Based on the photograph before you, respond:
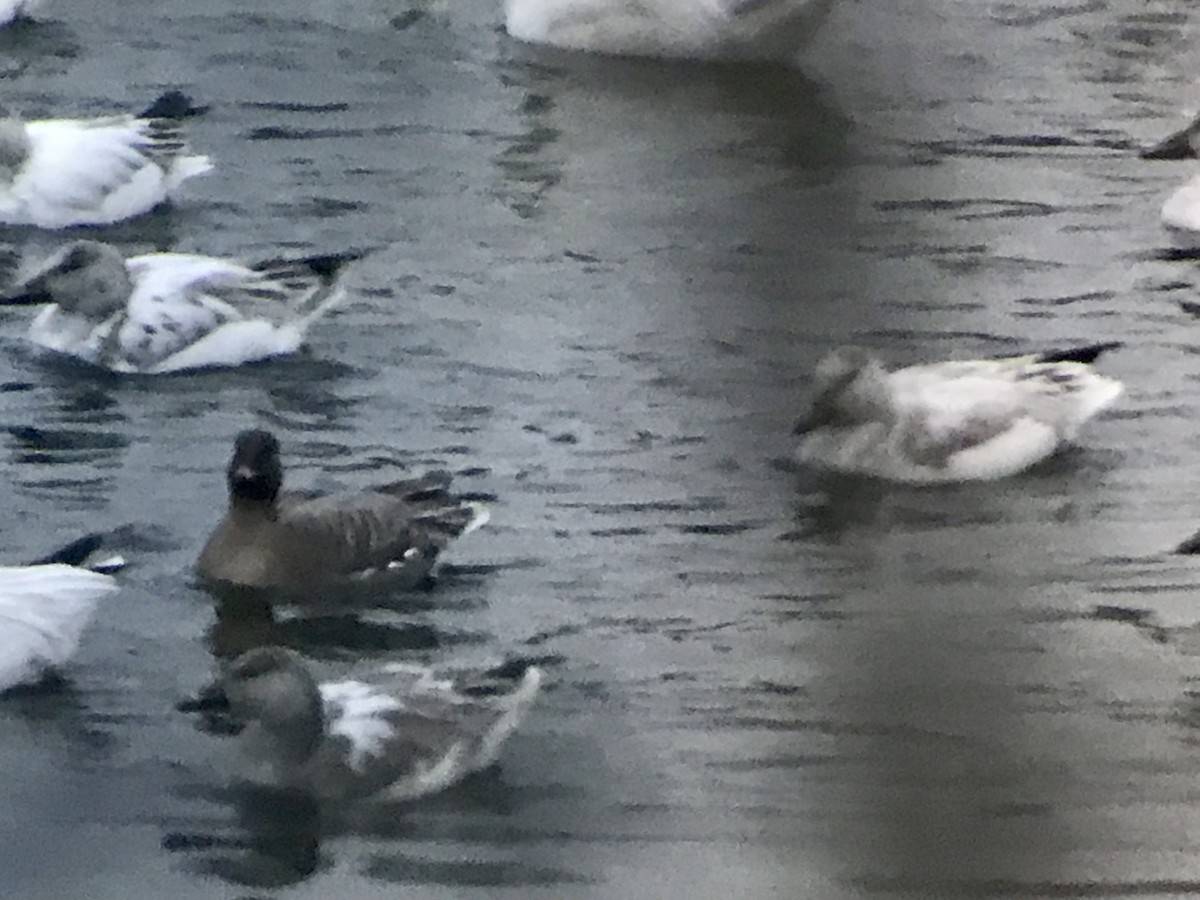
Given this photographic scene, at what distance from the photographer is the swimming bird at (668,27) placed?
5250 mm

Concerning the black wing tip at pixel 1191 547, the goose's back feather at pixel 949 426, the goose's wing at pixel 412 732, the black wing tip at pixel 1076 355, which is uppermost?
the black wing tip at pixel 1076 355

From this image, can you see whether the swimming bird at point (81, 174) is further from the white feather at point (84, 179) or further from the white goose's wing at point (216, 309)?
the white goose's wing at point (216, 309)

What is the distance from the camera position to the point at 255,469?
120 inches

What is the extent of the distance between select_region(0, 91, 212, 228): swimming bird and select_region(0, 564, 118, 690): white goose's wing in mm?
1564

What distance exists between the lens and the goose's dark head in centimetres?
305

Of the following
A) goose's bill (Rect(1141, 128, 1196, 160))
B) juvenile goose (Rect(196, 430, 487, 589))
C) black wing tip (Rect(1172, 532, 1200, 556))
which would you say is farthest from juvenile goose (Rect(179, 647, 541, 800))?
goose's bill (Rect(1141, 128, 1196, 160))

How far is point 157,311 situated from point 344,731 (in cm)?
135

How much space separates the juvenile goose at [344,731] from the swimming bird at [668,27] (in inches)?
118

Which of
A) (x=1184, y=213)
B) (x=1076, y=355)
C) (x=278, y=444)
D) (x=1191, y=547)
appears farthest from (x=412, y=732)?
(x=1184, y=213)

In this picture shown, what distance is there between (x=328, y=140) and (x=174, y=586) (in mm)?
1918

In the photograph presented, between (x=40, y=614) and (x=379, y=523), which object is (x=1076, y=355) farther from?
(x=40, y=614)

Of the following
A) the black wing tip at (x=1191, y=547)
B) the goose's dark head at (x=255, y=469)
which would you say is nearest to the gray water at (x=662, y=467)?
the black wing tip at (x=1191, y=547)

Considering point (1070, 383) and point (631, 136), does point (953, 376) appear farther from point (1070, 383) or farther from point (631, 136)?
point (631, 136)

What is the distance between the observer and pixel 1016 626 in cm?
294
